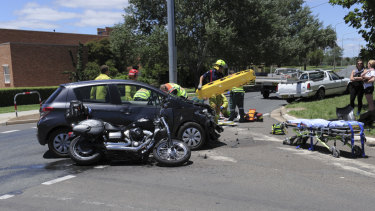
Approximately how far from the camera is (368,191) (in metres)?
4.85

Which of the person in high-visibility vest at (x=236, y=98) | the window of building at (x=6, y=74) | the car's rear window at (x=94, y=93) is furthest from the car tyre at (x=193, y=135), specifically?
the window of building at (x=6, y=74)

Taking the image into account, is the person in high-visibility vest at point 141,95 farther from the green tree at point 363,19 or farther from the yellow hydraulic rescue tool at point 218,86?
the green tree at point 363,19

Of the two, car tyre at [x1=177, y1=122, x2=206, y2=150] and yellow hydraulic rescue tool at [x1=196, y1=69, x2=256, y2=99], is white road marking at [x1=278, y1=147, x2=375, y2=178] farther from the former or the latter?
yellow hydraulic rescue tool at [x1=196, y1=69, x2=256, y2=99]

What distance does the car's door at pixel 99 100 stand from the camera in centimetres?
701

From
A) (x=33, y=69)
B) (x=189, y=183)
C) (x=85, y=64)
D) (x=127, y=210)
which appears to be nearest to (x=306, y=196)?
(x=189, y=183)

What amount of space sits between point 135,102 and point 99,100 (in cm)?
74

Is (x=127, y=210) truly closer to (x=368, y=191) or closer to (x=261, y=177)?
(x=261, y=177)

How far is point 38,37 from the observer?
149 ft

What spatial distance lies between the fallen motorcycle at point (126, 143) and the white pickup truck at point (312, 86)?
11.5 m

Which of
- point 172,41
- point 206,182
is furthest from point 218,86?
point 206,182

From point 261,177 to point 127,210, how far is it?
91.2 inches

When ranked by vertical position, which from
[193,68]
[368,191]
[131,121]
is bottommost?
[368,191]

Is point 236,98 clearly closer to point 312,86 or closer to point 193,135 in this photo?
point 193,135

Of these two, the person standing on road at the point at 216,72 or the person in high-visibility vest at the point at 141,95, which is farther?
the person standing on road at the point at 216,72
